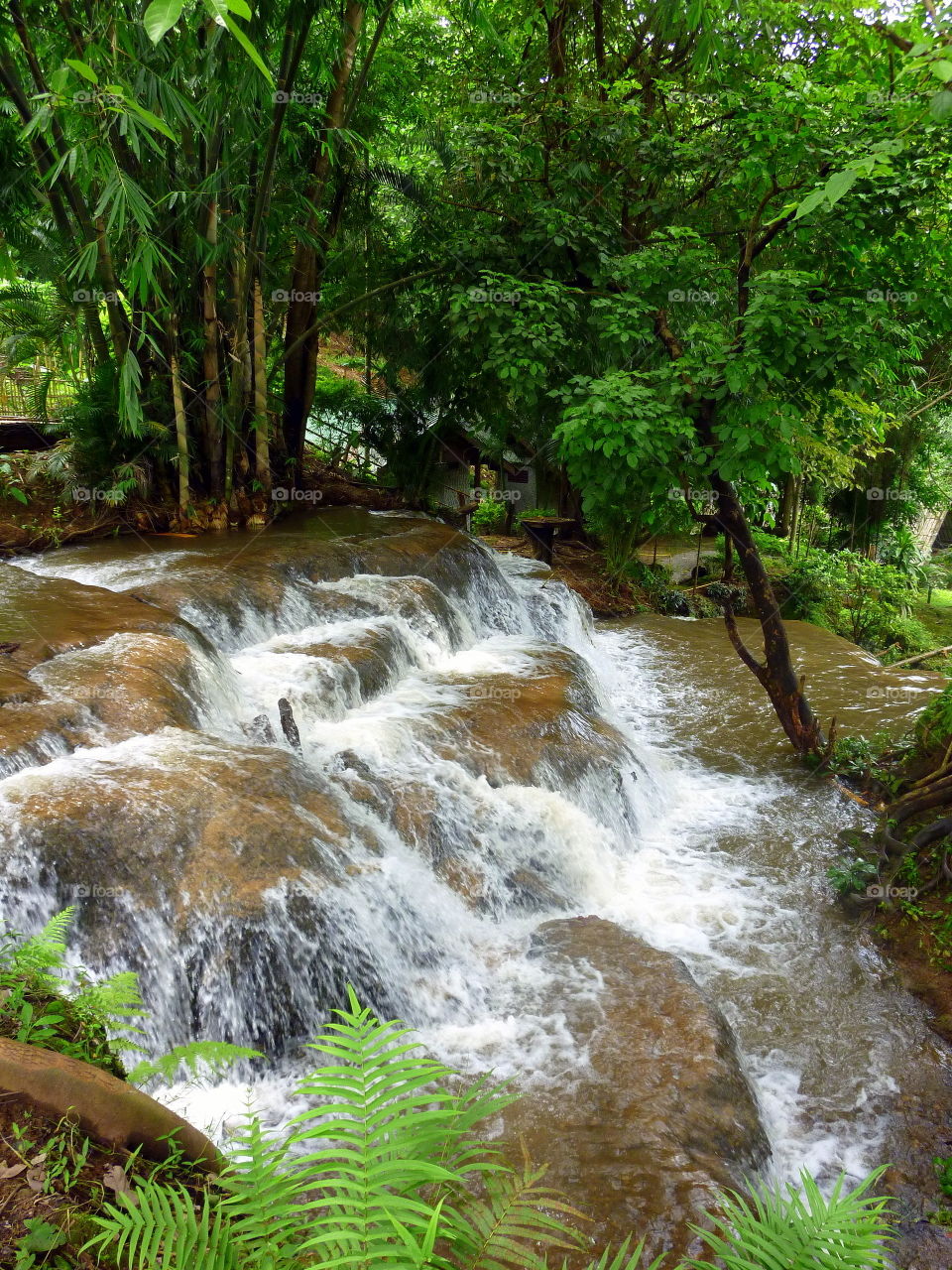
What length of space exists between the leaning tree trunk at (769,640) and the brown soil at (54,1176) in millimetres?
6122

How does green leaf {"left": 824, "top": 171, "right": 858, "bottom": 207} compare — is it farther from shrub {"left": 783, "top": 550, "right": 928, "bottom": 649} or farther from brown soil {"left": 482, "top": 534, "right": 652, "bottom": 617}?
shrub {"left": 783, "top": 550, "right": 928, "bottom": 649}

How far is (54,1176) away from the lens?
1913mm

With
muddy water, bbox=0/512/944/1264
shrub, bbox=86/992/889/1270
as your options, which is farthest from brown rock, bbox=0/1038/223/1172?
muddy water, bbox=0/512/944/1264

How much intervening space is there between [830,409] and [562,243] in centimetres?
290

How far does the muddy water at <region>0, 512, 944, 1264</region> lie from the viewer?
154 inches

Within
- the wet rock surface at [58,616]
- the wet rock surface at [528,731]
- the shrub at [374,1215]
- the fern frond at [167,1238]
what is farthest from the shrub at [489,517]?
the fern frond at [167,1238]

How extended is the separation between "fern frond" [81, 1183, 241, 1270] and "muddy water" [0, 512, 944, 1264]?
1879mm

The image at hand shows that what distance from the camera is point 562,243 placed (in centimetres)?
784

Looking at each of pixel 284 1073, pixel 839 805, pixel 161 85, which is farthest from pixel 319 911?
pixel 161 85

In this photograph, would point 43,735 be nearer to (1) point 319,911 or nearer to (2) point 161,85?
(1) point 319,911

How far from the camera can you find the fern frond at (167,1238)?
5.32ft

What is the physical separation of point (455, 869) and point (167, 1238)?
389cm

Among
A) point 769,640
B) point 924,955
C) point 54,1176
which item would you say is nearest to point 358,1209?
point 54,1176

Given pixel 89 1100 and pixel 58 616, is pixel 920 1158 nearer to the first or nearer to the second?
pixel 89 1100
